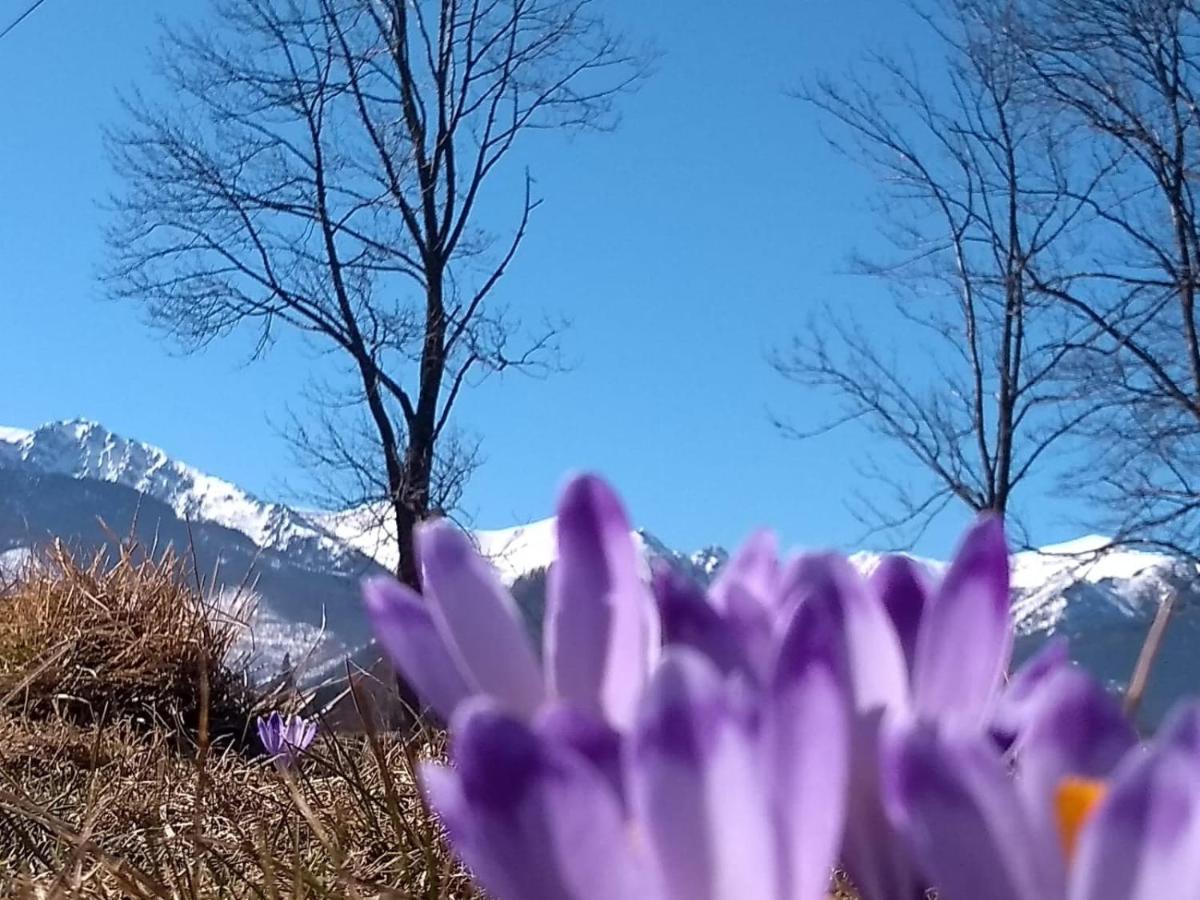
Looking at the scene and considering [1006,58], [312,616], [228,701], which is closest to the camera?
[228,701]

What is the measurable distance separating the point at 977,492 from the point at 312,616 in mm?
3115

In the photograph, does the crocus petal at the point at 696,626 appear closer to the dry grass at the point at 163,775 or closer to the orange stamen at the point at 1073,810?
the orange stamen at the point at 1073,810

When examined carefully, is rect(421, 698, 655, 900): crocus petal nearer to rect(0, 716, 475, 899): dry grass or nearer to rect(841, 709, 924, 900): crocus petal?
rect(841, 709, 924, 900): crocus petal

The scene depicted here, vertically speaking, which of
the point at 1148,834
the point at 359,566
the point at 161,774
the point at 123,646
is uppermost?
the point at 359,566

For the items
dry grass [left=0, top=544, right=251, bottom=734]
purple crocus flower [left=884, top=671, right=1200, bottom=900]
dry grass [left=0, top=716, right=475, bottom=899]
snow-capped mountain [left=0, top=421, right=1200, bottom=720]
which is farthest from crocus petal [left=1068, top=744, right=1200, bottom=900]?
snow-capped mountain [left=0, top=421, right=1200, bottom=720]

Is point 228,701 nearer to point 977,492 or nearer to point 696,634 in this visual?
point 696,634

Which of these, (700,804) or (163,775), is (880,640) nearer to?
(700,804)

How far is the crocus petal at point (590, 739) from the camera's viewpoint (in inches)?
7.5

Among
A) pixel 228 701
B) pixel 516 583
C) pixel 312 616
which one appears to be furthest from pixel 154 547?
pixel 516 583

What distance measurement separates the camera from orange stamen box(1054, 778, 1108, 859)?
0.19 m

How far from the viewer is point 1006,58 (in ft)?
19.1

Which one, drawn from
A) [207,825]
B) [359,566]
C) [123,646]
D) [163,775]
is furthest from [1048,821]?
[359,566]

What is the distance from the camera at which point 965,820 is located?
0.57 feet

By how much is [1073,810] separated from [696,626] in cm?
7
